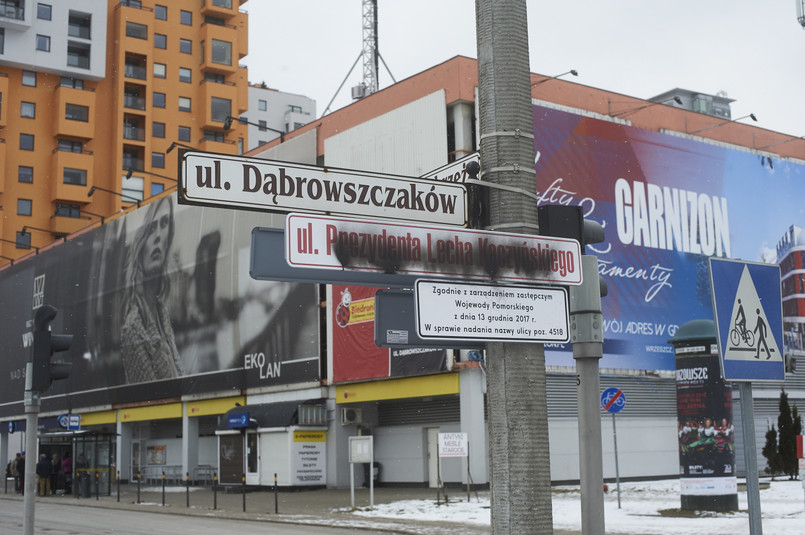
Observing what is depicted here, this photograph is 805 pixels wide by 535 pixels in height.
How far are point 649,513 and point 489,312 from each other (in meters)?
17.4

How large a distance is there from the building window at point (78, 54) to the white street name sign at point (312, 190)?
7345cm

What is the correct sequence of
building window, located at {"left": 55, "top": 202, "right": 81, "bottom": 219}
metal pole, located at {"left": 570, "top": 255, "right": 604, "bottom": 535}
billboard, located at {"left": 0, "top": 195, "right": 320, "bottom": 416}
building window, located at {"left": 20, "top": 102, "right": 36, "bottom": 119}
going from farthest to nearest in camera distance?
building window, located at {"left": 55, "top": 202, "right": 81, "bottom": 219} → building window, located at {"left": 20, "top": 102, "right": 36, "bottom": 119} → billboard, located at {"left": 0, "top": 195, "right": 320, "bottom": 416} → metal pole, located at {"left": 570, "top": 255, "right": 604, "bottom": 535}

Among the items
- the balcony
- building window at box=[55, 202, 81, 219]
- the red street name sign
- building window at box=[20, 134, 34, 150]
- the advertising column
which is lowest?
the advertising column

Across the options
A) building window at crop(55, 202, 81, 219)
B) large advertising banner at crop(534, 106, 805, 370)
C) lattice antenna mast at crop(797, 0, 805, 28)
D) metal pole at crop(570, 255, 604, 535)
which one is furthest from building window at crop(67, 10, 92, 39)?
metal pole at crop(570, 255, 604, 535)

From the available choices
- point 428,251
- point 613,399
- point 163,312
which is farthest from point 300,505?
point 428,251

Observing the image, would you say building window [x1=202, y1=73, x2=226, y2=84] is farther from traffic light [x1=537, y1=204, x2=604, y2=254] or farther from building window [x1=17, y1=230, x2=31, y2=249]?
traffic light [x1=537, y1=204, x2=604, y2=254]

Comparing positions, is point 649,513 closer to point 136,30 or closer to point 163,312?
point 163,312

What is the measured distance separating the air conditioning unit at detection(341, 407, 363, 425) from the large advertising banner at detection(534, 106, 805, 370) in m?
7.98

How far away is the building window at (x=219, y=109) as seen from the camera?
7912cm

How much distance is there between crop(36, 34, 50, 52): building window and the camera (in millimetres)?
72750

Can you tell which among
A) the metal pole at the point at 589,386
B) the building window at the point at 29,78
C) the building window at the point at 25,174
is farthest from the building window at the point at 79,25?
the metal pole at the point at 589,386

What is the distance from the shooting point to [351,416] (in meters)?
36.9

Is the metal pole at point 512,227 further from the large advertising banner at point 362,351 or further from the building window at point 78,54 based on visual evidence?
the building window at point 78,54

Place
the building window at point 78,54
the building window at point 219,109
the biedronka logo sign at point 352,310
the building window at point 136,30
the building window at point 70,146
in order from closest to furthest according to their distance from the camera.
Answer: the biedronka logo sign at point 352,310, the building window at point 70,146, the building window at point 78,54, the building window at point 136,30, the building window at point 219,109
